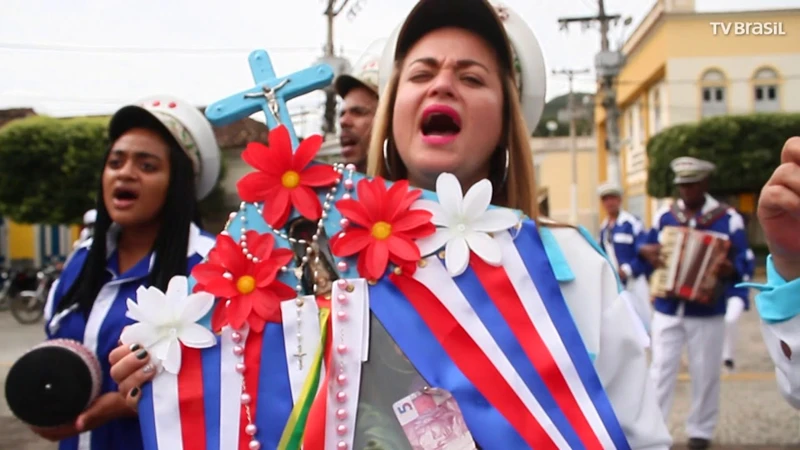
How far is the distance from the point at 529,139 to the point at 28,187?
2224cm

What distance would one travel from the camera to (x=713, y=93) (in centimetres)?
2277

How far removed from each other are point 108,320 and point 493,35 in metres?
1.47

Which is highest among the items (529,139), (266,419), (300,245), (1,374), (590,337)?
(529,139)

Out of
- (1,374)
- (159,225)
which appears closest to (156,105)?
(159,225)

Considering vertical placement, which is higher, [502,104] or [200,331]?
[502,104]

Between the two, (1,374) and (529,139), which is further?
(1,374)

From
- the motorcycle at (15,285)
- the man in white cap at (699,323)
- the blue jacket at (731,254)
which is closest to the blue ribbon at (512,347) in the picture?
the man in white cap at (699,323)

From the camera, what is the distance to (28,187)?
21.1m

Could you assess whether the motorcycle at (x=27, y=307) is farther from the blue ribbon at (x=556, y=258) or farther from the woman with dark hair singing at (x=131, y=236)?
the blue ribbon at (x=556, y=258)

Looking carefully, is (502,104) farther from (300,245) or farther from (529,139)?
(300,245)

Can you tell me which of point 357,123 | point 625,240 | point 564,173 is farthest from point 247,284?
point 564,173

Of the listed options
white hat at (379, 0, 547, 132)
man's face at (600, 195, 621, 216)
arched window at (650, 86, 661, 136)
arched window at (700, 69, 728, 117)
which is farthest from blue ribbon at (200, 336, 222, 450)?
arched window at (650, 86, 661, 136)

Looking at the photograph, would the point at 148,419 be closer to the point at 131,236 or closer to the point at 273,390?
the point at 273,390

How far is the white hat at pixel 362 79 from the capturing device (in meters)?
2.83
